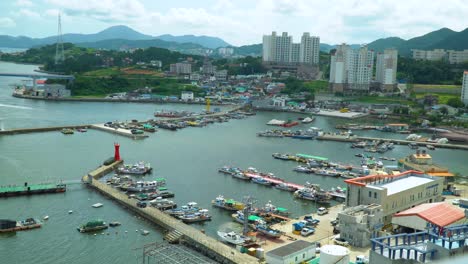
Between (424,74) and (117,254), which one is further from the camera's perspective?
(424,74)

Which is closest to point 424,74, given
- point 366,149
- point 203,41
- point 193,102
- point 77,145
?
point 193,102

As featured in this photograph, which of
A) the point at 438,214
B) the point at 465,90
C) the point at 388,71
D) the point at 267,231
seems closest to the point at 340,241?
the point at 267,231

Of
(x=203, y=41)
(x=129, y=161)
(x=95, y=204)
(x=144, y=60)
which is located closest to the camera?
(x=95, y=204)

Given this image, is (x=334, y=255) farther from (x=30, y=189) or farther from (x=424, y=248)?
(x=30, y=189)

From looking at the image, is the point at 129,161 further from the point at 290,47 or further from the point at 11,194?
the point at 290,47

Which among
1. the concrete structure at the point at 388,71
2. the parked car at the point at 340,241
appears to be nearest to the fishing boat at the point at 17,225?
the parked car at the point at 340,241
